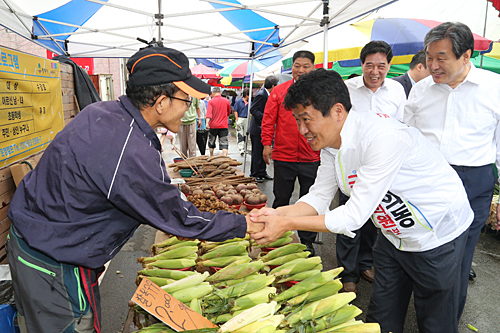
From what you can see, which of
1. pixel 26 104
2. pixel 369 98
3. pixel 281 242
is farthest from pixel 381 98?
pixel 26 104

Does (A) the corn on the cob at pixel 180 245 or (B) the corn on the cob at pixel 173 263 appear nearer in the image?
(B) the corn on the cob at pixel 173 263

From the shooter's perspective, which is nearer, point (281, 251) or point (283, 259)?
point (283, 259)

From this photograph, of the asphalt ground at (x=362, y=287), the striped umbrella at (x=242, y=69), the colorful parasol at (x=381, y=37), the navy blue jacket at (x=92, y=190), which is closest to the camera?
the navy blue jacket at (x=92, y=190)

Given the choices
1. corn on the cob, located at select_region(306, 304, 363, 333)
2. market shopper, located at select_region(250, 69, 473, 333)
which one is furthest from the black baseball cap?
corn on the cob, located at select_region(306, 304, 363, 333)

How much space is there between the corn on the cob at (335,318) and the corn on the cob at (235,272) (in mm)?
528

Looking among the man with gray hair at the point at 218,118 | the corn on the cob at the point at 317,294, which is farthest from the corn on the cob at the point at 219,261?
the man with gray hair at the point at 218,118

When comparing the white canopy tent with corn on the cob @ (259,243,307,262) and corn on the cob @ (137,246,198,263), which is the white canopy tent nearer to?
corn on the cob @ (259,243,307,262)

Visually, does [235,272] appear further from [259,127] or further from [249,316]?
[259,127]

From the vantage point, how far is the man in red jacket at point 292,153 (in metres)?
4.11

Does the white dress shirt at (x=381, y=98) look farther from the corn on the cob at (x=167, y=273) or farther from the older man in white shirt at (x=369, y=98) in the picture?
the corn on the cob at (x=167, y=273)

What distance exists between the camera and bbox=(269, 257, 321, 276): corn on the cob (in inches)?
84.4

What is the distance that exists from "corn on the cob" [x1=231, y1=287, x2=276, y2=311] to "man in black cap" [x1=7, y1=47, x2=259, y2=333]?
497 mm

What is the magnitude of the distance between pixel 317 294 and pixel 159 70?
147 cm

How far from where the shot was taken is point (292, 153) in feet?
13.6
